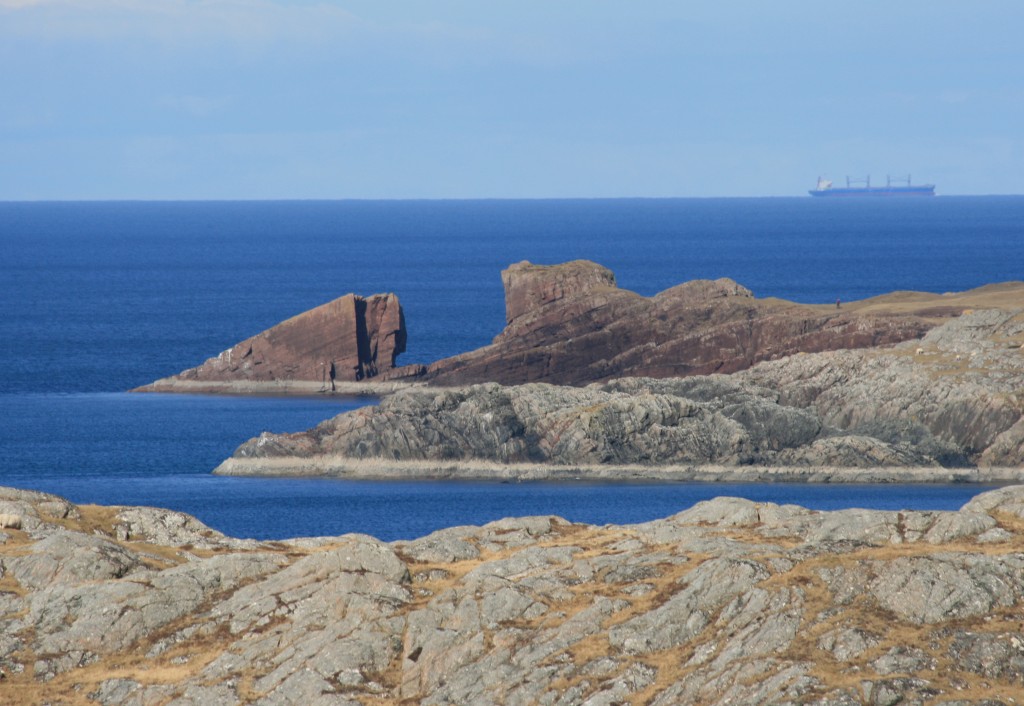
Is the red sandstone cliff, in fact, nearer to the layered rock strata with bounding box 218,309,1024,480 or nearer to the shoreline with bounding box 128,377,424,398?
the shoreline with bounding box 128,377,424,398

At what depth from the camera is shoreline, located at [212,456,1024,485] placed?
10931 centimetres

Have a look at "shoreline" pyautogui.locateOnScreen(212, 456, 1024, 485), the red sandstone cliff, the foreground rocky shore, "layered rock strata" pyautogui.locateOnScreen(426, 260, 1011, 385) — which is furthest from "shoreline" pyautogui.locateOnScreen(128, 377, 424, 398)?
the foreground rocky shore

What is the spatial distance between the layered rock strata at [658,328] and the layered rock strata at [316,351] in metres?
7.46

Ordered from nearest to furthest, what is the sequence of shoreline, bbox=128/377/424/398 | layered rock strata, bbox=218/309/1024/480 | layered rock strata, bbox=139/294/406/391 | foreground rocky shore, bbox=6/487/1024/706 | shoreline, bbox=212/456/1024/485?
foreground rocky shore, bbox=6/487/1024/706 → shoreline, bbox=212/456/1024/485 → layered rock strata, bbox=218/309/1024/480 → shoreline, bbox=128/377/424/398 → layered rock strata, bbox=139/294/406/391

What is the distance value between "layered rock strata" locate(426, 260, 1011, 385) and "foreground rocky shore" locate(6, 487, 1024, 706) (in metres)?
91.4

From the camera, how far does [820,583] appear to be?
41875 mm

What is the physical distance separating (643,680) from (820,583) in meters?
5.17

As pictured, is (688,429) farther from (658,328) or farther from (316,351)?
(316,351)

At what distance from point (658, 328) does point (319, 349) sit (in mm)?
31254

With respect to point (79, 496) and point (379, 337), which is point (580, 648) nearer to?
point (79, 496)

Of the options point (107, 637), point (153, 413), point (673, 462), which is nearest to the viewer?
point (107, 637)

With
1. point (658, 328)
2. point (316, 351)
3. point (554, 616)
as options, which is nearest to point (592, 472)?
point (658, 328)

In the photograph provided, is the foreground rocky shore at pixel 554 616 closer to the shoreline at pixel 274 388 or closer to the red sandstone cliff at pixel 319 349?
the shoreline at pixel 274 388

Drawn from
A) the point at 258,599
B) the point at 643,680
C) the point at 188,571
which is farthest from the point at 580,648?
the point at 188,571
